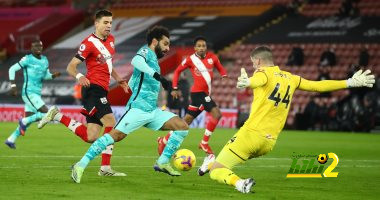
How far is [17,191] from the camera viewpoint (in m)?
9.99

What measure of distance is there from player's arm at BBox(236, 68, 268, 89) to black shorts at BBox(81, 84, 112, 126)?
3.26 m

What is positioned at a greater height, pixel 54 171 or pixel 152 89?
pixel 152 89

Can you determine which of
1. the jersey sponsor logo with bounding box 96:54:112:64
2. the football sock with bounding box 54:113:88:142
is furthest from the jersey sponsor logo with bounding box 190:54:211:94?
the jersey sponsor logo with bounding box 96:54:112:64

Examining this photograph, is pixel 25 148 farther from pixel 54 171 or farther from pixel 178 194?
pixel 178 194

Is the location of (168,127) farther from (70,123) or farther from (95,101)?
(70,123)

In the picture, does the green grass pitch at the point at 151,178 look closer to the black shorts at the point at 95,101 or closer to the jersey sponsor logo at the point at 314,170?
the jersey sponsor logo at the point at 314,170

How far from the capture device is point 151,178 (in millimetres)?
11984

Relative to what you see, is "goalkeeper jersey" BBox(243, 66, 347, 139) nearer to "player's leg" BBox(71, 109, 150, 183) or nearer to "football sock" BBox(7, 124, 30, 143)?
"player's leg" BBox(71, 109, 150, 183)

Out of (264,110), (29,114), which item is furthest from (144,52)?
(29,114)

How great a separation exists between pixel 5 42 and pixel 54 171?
3121cm

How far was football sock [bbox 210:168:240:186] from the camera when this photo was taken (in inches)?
386

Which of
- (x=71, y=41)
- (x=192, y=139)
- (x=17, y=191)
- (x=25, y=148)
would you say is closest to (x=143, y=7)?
(x=71, y=41)

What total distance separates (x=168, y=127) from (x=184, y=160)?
88cm

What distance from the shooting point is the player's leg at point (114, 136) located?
1096 centimetres
